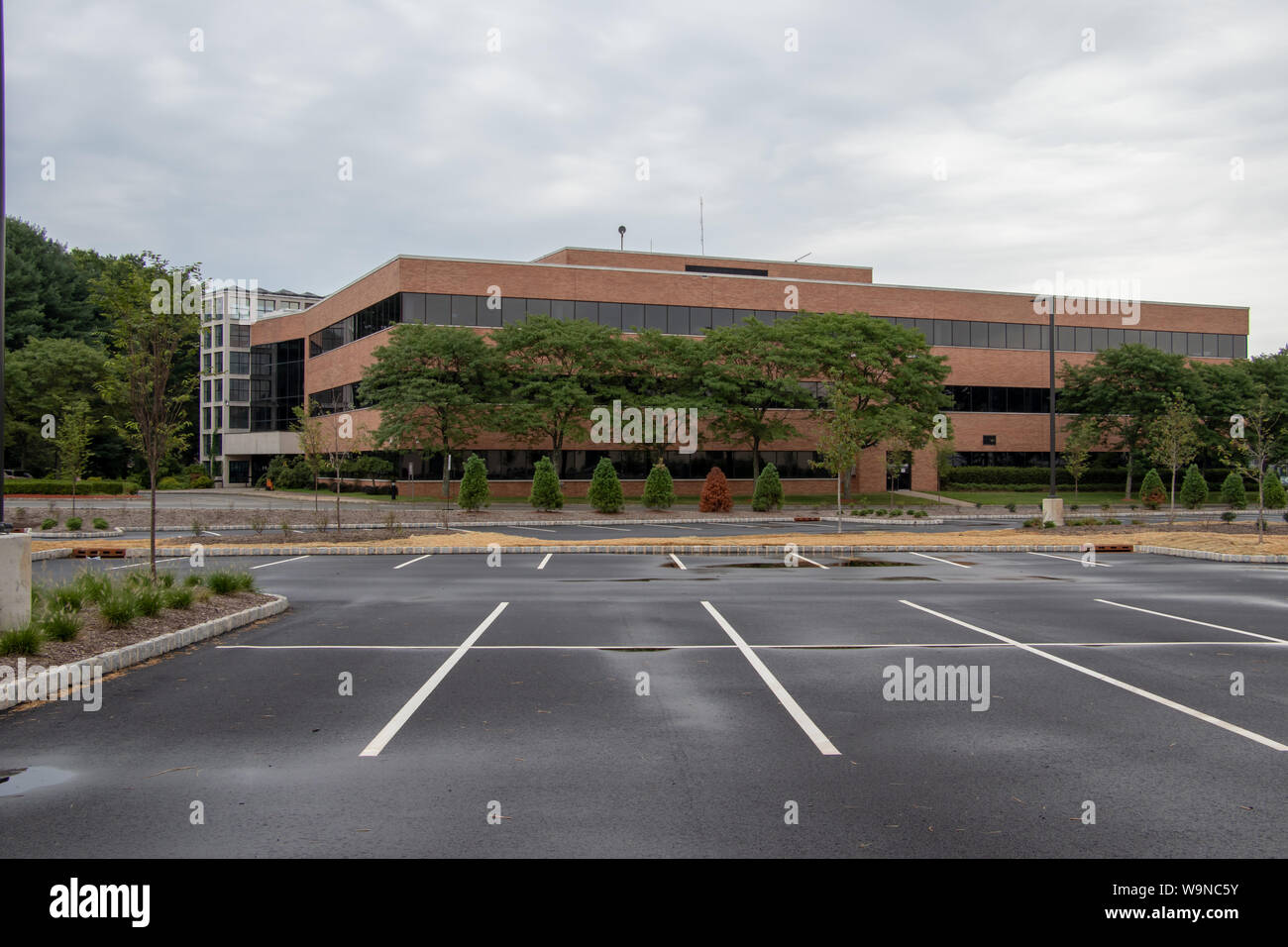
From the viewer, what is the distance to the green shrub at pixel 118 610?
9.70 meters

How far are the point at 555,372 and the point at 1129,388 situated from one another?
34.2 metres

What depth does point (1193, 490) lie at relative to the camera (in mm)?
40656

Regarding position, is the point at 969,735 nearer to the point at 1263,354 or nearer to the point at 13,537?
the point at 13,537

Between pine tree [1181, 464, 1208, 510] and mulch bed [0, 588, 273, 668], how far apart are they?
1591 inches

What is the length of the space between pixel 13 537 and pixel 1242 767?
10.9 m

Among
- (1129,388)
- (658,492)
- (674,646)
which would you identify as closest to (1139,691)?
(674,646)

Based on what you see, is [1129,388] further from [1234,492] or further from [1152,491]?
[1152,491]

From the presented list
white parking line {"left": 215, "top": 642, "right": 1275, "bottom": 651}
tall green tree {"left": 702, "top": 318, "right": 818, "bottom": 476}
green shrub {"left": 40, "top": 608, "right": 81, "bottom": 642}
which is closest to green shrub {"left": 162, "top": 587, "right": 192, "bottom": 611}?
white parking line {"left": 215, "top": 642, "right": 1275, "bottom": 651}

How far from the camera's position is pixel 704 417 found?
47656mm

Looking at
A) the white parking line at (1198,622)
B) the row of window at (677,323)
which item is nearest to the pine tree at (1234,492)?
the row of window at (677,323)

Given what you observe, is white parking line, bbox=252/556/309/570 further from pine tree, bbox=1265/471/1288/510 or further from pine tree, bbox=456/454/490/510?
pine tree, bbox=1265/471/1288/510

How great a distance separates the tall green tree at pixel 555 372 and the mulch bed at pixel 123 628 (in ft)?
98.2
